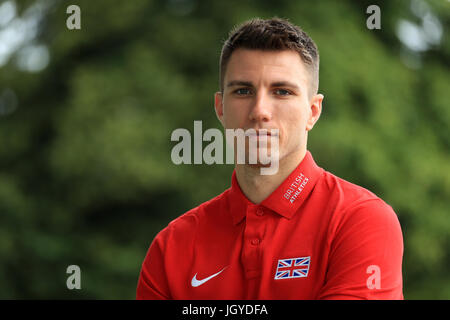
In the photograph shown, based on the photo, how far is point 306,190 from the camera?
2398 millimetres


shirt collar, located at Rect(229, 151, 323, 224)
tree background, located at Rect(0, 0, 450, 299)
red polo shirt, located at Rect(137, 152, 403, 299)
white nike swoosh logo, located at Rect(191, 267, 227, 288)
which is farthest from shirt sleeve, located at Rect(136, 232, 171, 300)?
tree background, located at Rect(0, 0, 450, 299)

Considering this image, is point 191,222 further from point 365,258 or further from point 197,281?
point 365,258

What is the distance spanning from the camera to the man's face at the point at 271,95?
234cm

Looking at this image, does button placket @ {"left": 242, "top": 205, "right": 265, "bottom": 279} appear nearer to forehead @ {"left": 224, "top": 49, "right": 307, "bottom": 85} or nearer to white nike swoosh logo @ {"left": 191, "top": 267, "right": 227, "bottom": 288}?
white nike swoosh logo @ {"left": 191, "top": 267, "right": 227, "bottom": 288}

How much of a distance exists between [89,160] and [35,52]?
212 cm

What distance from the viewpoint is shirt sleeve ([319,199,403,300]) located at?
2.07m

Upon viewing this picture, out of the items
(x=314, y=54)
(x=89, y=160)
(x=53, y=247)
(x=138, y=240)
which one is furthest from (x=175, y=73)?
(x=314, y=54)

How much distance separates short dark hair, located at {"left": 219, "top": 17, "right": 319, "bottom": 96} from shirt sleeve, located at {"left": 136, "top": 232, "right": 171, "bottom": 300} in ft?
2.29

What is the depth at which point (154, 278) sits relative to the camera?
2.48 m

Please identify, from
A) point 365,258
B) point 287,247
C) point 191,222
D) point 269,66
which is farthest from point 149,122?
point 365,258

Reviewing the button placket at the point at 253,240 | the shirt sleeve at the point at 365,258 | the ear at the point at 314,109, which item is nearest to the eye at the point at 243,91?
the ear at the point at 314,109

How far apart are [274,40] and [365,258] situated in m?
0.87
